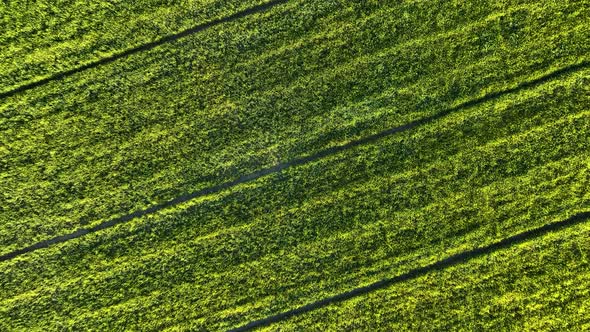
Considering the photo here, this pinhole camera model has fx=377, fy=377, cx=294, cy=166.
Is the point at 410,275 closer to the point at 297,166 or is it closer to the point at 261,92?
the point at 297,166

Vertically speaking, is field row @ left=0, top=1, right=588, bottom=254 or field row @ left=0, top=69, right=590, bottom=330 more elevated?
field row @ left=0, top=1, right=588, bottom=254

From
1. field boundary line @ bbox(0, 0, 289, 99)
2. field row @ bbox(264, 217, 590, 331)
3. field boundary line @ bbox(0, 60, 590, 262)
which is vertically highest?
field boundary line @ bbox(0, 0, 289, 99)

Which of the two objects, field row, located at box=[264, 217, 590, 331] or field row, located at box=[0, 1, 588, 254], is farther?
field row, located at box=[264, 217, 590, 331]

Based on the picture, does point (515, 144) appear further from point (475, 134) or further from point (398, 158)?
point (398, 158)

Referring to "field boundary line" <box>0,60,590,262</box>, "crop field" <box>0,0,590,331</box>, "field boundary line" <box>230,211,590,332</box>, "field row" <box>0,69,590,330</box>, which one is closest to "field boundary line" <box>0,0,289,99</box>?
"crop field" <box>0,0,590,331</box>

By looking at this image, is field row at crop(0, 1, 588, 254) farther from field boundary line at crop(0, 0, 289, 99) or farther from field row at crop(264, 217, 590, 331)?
field row at crop(264, 217, 590, 331)

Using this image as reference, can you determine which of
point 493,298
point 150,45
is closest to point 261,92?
point 150,45
